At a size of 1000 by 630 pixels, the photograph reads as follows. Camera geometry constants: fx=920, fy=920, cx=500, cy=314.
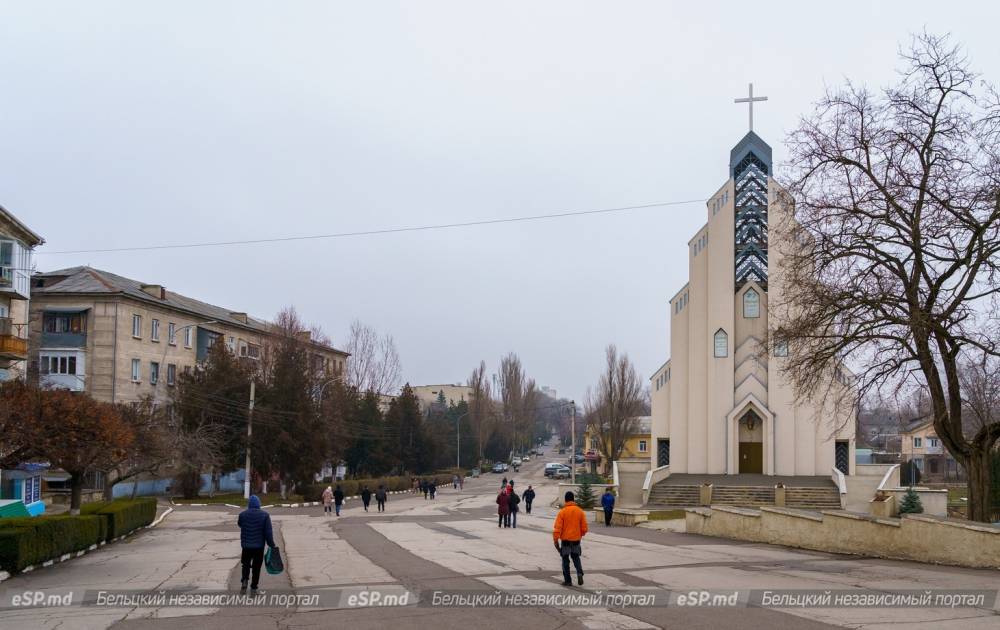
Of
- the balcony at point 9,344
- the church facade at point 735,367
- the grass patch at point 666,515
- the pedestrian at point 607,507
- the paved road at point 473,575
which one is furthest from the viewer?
the church facade at point 735,367

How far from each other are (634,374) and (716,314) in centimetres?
2589

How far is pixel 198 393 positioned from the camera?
54625 mm

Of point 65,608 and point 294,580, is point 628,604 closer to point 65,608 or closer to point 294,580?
point 294,580

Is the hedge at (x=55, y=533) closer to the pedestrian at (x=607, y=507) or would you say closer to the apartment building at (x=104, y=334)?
the pedestrian at (x=607, y=507)

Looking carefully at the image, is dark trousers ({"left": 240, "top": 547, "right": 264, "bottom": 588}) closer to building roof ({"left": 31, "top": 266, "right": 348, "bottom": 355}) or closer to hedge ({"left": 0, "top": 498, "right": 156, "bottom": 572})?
hedge ({"left": 0, "top": 498, "right": 156, "bottom": 572})

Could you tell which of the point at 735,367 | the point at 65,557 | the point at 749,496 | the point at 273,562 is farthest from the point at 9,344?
the point at 735,367

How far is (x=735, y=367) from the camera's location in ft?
165

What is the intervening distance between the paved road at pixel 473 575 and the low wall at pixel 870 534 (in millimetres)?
558

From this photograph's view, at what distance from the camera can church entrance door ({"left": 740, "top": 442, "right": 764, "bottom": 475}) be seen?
49.4 m

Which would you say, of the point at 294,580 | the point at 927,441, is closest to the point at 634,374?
the point at 927,441

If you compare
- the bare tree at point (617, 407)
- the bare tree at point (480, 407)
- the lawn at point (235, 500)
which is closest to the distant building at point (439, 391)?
the bare tree at point (480, 407)

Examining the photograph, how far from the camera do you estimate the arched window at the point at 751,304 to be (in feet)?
166

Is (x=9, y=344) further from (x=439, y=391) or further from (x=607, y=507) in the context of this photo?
(x=439, y=391)

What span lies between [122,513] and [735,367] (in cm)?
3405
